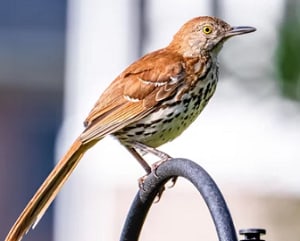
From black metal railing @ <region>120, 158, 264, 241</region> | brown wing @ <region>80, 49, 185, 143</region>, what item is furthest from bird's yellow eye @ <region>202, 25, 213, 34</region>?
black metal railing @ <region>120, 158, 264, 241</region>

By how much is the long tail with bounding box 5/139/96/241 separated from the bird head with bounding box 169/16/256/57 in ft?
2.52

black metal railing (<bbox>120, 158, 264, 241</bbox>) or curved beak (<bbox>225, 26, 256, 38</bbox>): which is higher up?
curved beak (<bbox>225, 26, 256, 38</bbox>)

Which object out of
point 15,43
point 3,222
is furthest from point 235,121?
point 15,43

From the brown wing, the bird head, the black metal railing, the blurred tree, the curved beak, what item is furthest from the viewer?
the blurred tree

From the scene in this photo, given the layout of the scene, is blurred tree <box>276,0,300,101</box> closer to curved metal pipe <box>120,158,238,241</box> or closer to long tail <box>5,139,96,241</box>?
long tail <box>5,139,96,241</box>

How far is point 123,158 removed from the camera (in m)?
10.1

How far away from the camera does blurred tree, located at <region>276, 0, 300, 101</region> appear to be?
917 centimetres

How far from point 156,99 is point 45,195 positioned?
77cm

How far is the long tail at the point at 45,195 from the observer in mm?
5379

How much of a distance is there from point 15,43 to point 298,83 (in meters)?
5.05

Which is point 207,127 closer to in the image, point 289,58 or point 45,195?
point 289,58

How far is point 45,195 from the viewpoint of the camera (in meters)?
5.74

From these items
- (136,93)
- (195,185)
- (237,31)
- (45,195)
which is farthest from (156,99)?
(195,185)

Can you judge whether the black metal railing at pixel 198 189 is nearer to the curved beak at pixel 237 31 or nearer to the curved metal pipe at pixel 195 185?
the curved metal pipe at pixel 195 185
